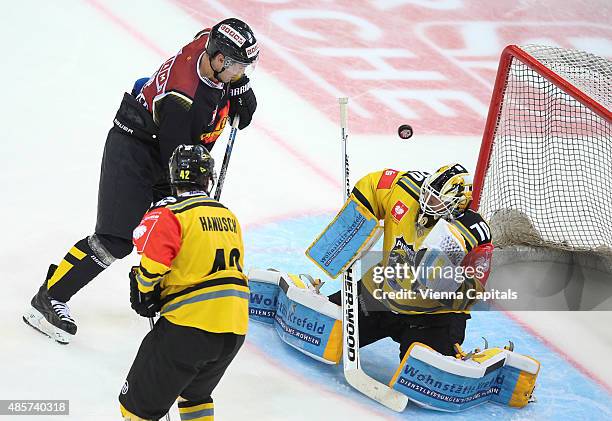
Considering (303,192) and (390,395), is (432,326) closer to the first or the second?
(390,395)

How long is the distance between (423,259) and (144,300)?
1.26 m

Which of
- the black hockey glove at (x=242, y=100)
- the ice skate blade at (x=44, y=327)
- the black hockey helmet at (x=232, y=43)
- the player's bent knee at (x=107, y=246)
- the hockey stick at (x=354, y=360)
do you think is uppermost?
the black hockey helmet at (x=232, y=43)

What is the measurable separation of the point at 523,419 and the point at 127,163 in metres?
1.87

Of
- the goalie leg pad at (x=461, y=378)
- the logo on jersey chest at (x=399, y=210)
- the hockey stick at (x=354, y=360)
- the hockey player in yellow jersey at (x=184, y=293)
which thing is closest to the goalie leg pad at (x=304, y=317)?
the hockey stick at (x=354, y=360)

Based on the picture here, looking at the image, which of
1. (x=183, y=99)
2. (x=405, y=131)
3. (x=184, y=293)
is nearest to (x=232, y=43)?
(x=183, y=99)

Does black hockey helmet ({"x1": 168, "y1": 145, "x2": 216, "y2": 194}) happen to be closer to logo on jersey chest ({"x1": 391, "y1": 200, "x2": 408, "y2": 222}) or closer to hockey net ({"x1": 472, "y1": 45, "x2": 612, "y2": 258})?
logo on jersey chest ({"x1": 391, "y1": 200, "x2": 408, "y2": 222})

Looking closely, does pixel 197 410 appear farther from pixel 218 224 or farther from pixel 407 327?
pixel 407 327

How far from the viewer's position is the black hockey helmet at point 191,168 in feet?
10.2

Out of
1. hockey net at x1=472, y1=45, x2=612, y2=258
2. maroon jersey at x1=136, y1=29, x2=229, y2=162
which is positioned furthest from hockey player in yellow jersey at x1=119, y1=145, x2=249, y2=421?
hockey net at x1=472, y1=45, x2=612, y2=258

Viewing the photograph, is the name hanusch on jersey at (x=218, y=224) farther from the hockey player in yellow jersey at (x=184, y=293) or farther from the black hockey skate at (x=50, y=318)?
the black hockey skate at (x=50, y=318)

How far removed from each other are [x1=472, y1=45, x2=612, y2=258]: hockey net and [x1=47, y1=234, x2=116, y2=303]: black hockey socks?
1.98m

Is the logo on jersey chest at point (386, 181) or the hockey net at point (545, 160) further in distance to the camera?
Answer: the hockey net at point (545, 160)

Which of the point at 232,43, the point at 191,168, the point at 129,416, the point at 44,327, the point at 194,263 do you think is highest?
the point at 232,43

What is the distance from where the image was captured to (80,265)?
12.5 feet
